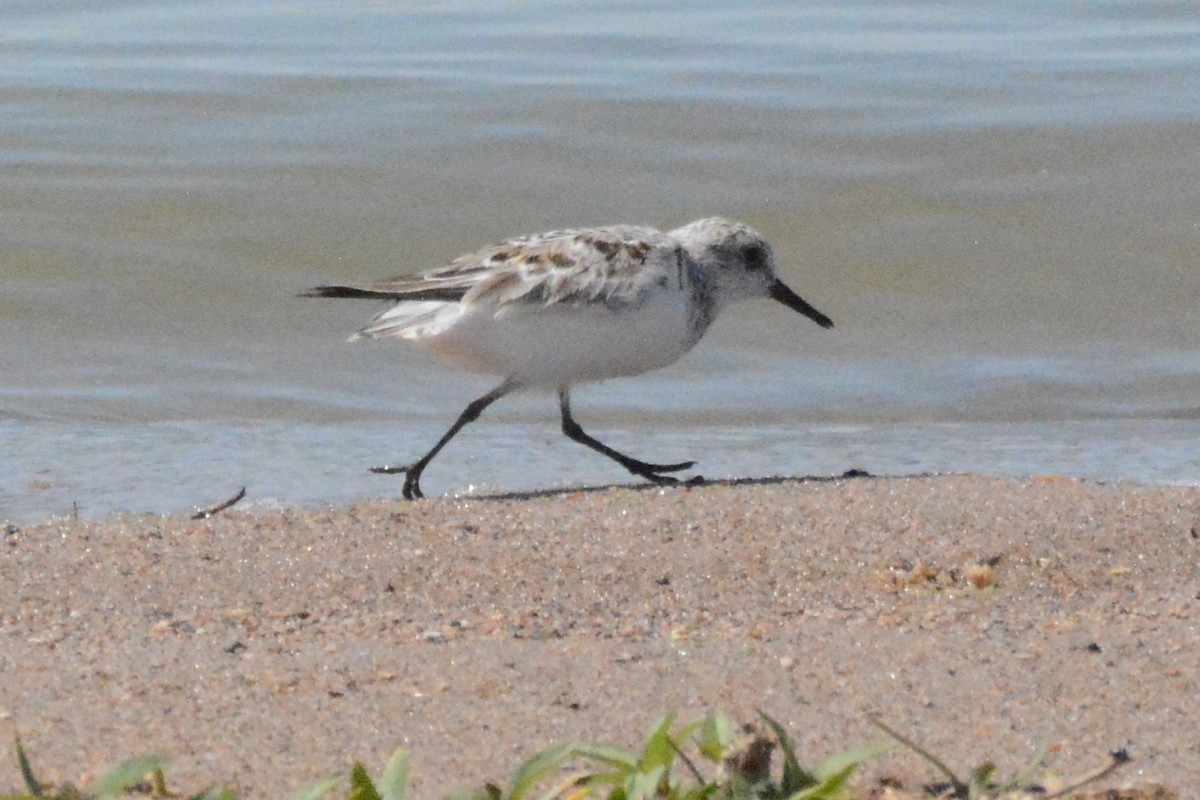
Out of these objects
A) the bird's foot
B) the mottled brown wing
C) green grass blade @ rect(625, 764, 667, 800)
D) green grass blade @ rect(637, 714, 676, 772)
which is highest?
the mottled brown wing

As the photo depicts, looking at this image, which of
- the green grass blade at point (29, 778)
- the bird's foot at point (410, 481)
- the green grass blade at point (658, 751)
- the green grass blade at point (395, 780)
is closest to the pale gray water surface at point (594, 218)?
the bird's foot at point (410, 481)

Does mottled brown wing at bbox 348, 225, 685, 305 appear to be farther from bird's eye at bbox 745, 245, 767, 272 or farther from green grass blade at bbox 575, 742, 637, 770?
green grass blade at bbox 575, 742, 637, 770

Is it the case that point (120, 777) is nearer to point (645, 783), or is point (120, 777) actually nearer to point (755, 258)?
point (645, 783)

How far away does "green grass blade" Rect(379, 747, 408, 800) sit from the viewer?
2557 mm

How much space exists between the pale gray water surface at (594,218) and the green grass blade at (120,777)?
11.2 ft

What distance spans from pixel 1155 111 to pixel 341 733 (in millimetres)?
9188

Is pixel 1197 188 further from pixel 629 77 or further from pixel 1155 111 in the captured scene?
pixel 629 77

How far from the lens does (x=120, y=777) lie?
8.39ft

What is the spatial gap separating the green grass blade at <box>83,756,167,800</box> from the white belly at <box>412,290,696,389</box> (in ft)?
10.3

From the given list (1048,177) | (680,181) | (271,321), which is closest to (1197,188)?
(1048,177)

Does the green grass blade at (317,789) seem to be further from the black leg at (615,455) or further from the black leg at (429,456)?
the black leg at (615,455)

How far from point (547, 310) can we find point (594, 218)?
14.6ft

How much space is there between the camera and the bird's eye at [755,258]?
6.51 meters

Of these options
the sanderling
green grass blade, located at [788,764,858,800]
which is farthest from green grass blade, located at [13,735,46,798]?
the sanderling
